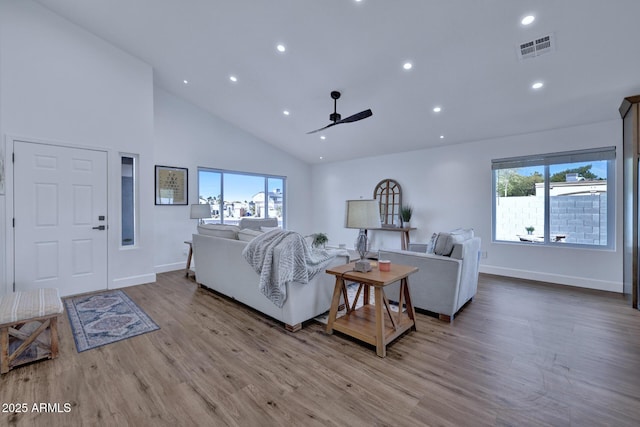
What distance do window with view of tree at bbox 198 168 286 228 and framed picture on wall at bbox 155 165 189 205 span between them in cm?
37

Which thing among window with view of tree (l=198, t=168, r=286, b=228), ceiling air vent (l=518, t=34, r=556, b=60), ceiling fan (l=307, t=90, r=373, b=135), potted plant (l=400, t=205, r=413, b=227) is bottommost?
potted plant (l=400, t=205, r=413, b=227)

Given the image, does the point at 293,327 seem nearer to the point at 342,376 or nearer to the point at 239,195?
the point at 342,376

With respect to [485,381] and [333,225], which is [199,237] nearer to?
[485,381]

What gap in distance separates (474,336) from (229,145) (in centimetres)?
582

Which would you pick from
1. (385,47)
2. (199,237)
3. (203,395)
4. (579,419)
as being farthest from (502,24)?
(199,237)

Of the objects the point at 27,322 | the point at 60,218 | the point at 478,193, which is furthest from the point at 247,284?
the point at 478,193

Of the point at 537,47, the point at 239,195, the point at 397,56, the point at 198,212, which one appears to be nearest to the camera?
the point at 537,47

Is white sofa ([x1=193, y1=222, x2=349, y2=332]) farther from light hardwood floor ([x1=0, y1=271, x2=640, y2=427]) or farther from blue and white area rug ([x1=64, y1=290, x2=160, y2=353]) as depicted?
blue and white area rug ([x1=64, y1=290, x2=160, y2=353])

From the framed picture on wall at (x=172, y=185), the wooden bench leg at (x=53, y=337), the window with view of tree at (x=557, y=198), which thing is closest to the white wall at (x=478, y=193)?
the window with view of tree at (x=557, y=198)

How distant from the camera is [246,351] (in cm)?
236

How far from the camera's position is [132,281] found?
169 inches

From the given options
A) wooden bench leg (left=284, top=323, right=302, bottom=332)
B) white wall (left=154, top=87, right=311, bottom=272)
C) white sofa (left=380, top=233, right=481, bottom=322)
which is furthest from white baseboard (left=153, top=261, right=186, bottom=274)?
white sofa (left=380, top=233, right=481, bottom=322)

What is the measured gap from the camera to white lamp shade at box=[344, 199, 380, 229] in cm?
255

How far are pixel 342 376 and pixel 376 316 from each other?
560 millimetres
